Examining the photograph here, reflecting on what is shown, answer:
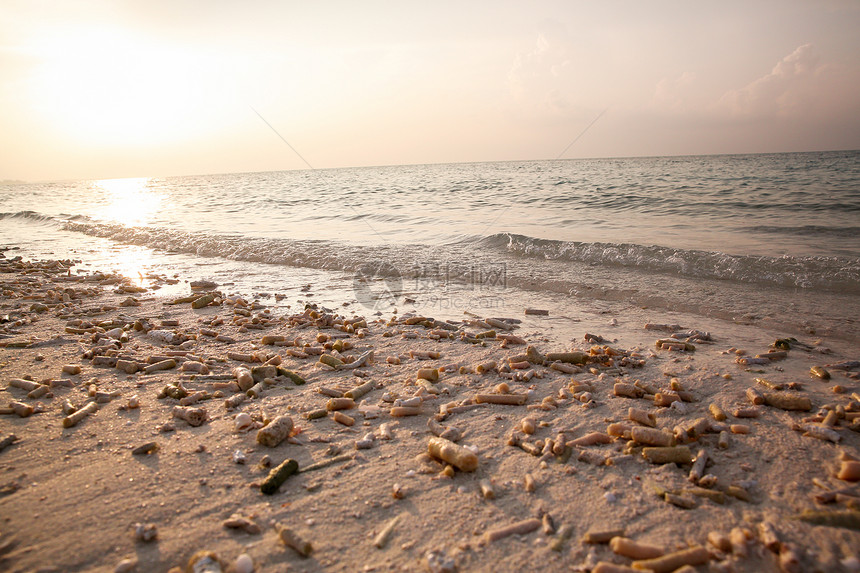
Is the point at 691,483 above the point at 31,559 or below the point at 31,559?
below

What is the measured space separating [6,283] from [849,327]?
13369mm

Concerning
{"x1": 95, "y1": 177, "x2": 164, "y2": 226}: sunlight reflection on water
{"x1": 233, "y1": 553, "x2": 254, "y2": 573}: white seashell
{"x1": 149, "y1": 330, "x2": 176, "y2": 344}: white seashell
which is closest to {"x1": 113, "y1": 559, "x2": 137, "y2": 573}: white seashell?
{"x1": 233, "y1": 553, "x2": 254, "y2": 573}: white seashell

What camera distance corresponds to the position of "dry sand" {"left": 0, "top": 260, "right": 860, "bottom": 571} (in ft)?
7.02

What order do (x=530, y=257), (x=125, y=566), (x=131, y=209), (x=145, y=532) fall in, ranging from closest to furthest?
1. (x=125, y=566)
2. (x=145, y=532)
3. (x=530, y=257)
4. (x=131, y=209)

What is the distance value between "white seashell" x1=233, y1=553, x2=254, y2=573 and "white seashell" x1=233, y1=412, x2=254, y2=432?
125cm

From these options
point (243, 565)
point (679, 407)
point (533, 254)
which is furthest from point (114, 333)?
point (533, 254)

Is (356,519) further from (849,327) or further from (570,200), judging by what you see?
(570,200)

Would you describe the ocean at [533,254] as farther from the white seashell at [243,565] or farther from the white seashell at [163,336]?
the white seashell at [243,565]

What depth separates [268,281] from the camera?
905cm

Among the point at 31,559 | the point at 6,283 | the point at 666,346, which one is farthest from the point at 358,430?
the point at 6,283

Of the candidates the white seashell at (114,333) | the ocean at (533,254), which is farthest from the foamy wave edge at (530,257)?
the white seashell at (114,333)

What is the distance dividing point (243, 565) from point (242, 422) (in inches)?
51.6

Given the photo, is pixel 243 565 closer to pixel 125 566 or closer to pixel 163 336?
pixel 125 566

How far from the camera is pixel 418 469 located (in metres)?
2.79
